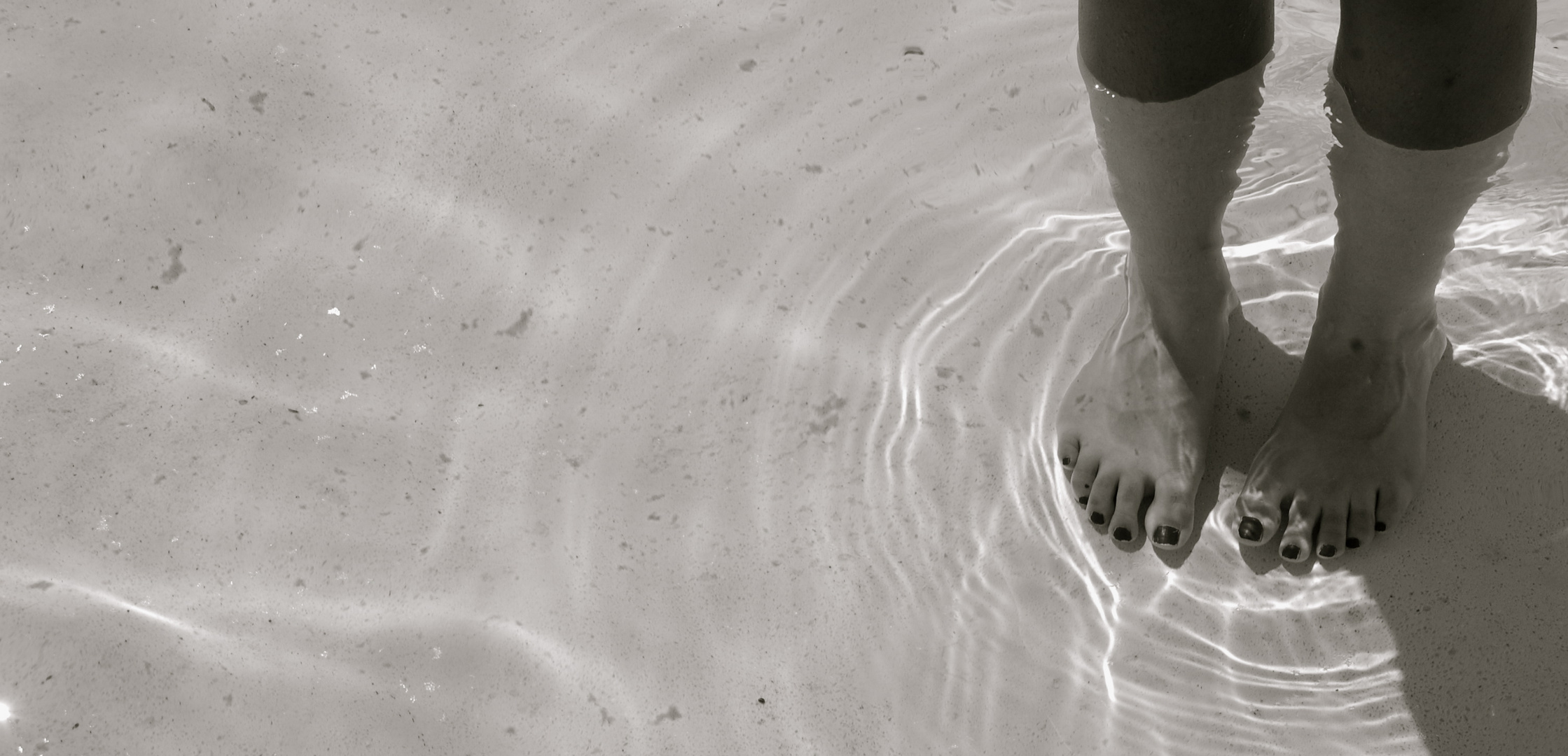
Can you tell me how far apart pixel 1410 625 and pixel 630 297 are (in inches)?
46.5

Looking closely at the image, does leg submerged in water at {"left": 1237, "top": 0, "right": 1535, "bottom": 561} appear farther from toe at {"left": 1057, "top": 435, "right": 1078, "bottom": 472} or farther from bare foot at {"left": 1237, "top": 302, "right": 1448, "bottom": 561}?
toe at {"left": 1057, "top": 435, "right": 1078, "bottom": 472}

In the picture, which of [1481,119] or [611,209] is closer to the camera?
[1481,119]

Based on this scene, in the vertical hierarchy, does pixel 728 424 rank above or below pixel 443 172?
below

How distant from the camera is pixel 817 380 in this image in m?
1.70

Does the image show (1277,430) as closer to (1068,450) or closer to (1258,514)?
(1258,514)

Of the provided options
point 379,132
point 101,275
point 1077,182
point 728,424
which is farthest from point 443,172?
point 1077,182

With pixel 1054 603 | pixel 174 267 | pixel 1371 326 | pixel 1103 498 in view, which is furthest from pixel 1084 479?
pixel 174 267

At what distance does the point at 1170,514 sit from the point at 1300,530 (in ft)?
0.54

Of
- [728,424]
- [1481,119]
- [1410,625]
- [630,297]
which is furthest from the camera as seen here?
[630,297]

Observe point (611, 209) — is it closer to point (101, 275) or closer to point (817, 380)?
point (817, 380)

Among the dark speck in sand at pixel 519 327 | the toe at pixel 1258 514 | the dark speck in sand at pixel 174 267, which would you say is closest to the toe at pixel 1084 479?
the toe at pixel 1258 514

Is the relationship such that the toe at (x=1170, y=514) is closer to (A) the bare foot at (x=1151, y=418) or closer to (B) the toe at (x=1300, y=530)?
(A) the bare foot at (x=1151, y=418)

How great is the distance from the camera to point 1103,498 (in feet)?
5.08

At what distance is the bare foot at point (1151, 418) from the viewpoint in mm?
1535
